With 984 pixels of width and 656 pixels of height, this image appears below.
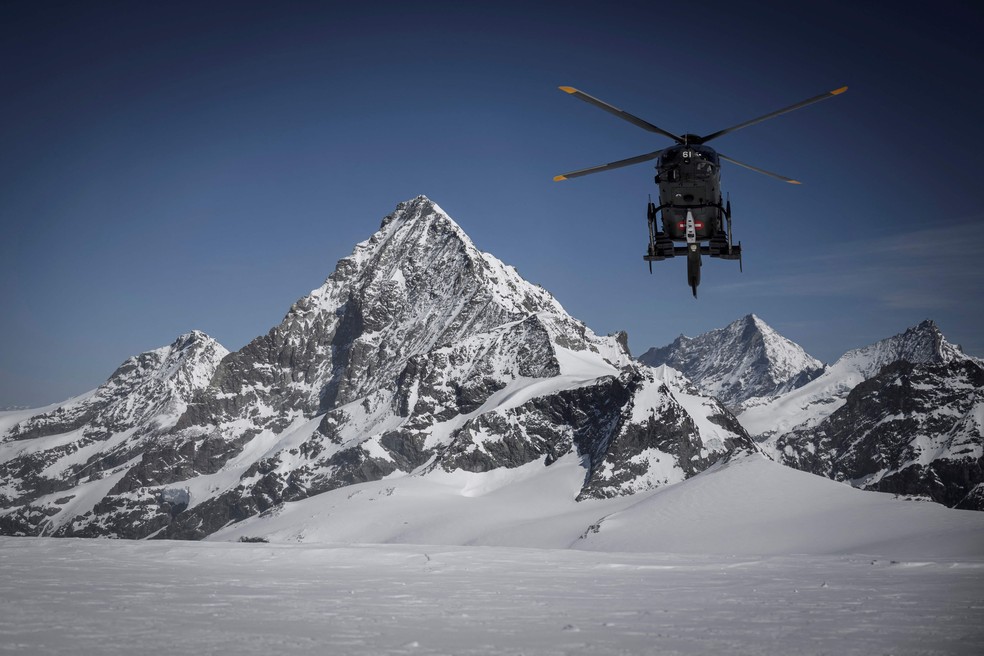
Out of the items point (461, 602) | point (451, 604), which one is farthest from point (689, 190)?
point (451, 604)

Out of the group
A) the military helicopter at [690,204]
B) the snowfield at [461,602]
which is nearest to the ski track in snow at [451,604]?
the snowfield at [461,602]

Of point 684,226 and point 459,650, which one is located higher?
point 684,226

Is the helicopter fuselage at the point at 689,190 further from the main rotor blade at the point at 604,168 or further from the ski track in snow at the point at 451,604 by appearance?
the ski track in snow at the point at 451,604

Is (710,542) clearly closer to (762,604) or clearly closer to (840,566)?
(840,566)

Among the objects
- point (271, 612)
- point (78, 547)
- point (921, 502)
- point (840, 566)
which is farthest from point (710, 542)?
point (271, 612)

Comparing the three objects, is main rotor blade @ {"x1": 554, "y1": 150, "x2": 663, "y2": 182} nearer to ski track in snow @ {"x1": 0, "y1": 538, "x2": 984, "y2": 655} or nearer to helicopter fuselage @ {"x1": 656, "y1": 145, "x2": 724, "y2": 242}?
helicopter fuselage @ {"x1": 656, "y1": 145, "x2": 724, "y2": 242}

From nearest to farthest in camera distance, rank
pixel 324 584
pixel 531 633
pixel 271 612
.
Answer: pixel 531 633, pixel 271 612, pixel 324 584

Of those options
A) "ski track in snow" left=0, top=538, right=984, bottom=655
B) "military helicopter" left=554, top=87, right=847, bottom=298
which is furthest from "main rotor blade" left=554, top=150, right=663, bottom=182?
"ski track in snow" left=0, top=538, right=984, bottom=655
